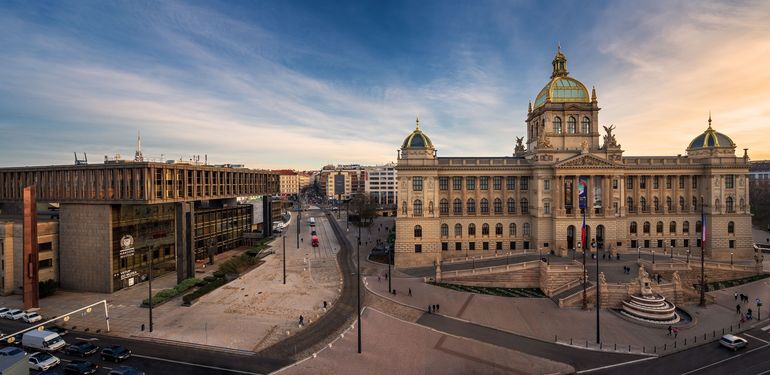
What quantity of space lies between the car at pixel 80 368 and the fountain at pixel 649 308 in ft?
178

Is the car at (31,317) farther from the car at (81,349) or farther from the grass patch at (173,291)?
the car at (81,349)

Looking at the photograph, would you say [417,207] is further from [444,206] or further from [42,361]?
[42,361]

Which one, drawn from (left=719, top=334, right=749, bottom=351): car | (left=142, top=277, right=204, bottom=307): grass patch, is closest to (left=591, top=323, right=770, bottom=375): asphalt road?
(left=719, top=334, right=749, bottom=351): car

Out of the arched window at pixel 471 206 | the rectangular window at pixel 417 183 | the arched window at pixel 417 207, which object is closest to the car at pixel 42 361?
the arched window at pixel 417 207

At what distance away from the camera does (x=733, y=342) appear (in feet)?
115

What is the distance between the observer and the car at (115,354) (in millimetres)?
31906

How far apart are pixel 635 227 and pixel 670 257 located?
9.23 m

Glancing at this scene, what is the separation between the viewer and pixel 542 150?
6619 cm

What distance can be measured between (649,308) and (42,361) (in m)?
60.5

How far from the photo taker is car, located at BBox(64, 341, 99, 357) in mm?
32844

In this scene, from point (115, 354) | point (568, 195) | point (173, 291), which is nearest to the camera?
point (115, 354)

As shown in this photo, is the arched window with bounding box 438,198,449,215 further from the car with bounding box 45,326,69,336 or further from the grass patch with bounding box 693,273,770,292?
the car with bounding box 45,326,69,336

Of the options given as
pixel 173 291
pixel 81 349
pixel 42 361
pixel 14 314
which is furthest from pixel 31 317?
pixel 42 361

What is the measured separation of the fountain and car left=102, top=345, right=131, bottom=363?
52795 mm
